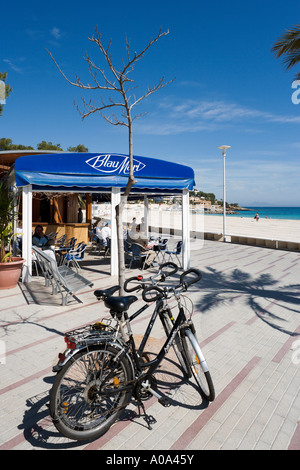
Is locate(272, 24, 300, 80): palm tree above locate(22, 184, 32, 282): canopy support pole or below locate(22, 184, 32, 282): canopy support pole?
above

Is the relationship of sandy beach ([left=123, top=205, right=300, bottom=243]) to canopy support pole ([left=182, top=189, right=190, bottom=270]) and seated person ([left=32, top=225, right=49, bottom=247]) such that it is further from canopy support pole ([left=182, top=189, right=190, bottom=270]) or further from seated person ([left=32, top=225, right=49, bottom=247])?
seated person ([left=32, top=225, right=49, bottom=247])

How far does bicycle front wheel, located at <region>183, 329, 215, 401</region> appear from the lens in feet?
9.85

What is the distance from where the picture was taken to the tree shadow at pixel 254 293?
5863 millimetres

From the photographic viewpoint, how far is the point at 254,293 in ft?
23.8

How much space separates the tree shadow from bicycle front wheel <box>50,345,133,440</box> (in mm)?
3217

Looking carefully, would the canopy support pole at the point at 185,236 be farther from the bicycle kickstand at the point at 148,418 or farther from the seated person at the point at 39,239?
the bicycle kickstand at the point at 148,418

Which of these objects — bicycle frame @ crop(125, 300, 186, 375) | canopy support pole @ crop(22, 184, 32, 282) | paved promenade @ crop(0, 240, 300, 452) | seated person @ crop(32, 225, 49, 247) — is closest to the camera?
paved promenade @ crop(0, 240, 300, 452)

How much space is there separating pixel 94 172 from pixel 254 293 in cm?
487

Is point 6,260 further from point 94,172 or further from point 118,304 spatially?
point 118,304

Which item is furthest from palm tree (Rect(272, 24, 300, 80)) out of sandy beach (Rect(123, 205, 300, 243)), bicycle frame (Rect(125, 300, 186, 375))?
sandy beach (Rect(123, 205, 300, 243))

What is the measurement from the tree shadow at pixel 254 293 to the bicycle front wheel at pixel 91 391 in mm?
3217

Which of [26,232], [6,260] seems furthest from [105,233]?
[6,260]

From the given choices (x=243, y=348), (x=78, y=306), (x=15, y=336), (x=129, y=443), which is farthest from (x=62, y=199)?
(x=129, y=443)
